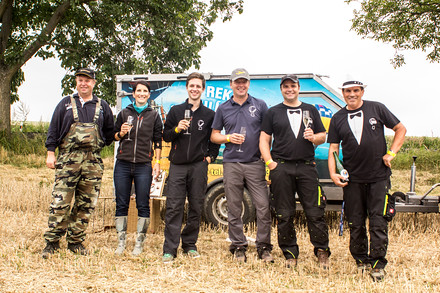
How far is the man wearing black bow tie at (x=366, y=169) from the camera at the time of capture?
4.41 meters

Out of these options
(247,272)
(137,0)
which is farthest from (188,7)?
(247,272)

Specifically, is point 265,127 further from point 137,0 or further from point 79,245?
point 137,0

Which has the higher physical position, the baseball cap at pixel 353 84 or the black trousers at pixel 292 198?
the baseball cap at pixel 353 84

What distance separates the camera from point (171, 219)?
509cm

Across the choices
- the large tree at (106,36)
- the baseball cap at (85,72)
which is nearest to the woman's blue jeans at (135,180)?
the baseball cap at (85,72)

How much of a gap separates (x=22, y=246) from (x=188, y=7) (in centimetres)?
1119

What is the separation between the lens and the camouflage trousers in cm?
511

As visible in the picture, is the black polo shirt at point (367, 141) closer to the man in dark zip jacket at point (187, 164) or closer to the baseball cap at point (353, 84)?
the baseball cap at point (353, 84)

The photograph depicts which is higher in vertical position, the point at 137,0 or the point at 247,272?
the point at 137,0

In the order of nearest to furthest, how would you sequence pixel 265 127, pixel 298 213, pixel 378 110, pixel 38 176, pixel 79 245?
pixel 378 110 < pixel 265 127 < pixel 79 245 < pixel 298 213 < pixel 38 176

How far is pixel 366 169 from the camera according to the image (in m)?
4.44

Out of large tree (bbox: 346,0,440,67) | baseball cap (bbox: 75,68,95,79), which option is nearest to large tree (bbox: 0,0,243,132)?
large tree (bbox: 346,0,440,67)

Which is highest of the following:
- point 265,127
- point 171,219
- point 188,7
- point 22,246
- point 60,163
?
point 188,7

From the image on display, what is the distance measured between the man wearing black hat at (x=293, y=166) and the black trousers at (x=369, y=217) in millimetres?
316
